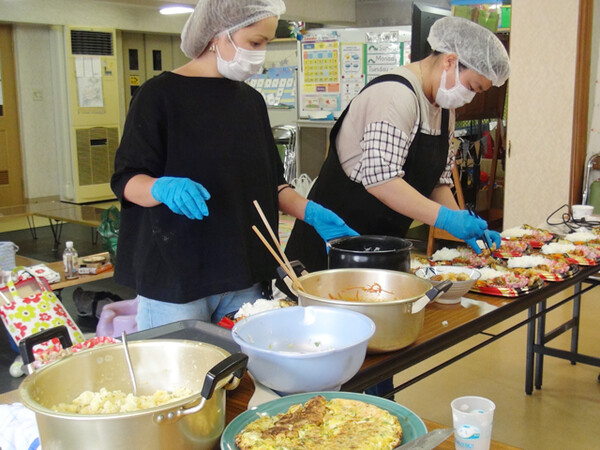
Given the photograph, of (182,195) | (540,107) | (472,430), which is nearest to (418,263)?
(182,195)

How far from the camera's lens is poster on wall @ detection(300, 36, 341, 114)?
247 inches

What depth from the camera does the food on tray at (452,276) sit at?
1.89 meters

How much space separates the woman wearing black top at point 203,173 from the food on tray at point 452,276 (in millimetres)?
508

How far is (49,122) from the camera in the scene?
839 cm

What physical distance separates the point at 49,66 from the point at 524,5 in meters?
6.04

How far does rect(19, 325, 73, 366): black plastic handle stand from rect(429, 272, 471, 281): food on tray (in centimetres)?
111

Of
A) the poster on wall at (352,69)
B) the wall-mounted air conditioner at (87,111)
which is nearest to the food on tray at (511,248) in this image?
the poster on wall at (352,69)

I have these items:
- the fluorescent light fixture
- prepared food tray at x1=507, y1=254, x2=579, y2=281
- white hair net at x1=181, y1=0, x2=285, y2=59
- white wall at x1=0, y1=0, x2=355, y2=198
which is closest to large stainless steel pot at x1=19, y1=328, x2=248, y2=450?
white hair net at x1=181, y1=0, x2=285, y2=59

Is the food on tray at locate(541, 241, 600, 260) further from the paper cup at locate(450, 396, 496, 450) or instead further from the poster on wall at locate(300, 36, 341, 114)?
the poster on wall at locate(300, 36, 341, 114)

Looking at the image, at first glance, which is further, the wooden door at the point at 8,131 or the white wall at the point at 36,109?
the white wall at the point at 36,109

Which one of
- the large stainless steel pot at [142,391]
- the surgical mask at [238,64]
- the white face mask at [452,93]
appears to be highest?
the surgical mask at [238,64]

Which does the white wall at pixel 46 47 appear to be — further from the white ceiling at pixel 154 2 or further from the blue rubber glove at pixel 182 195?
the blue rubber glove at pixel 182 195

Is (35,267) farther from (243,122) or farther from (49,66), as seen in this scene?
(49,66)

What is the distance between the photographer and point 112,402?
998 millimetres
